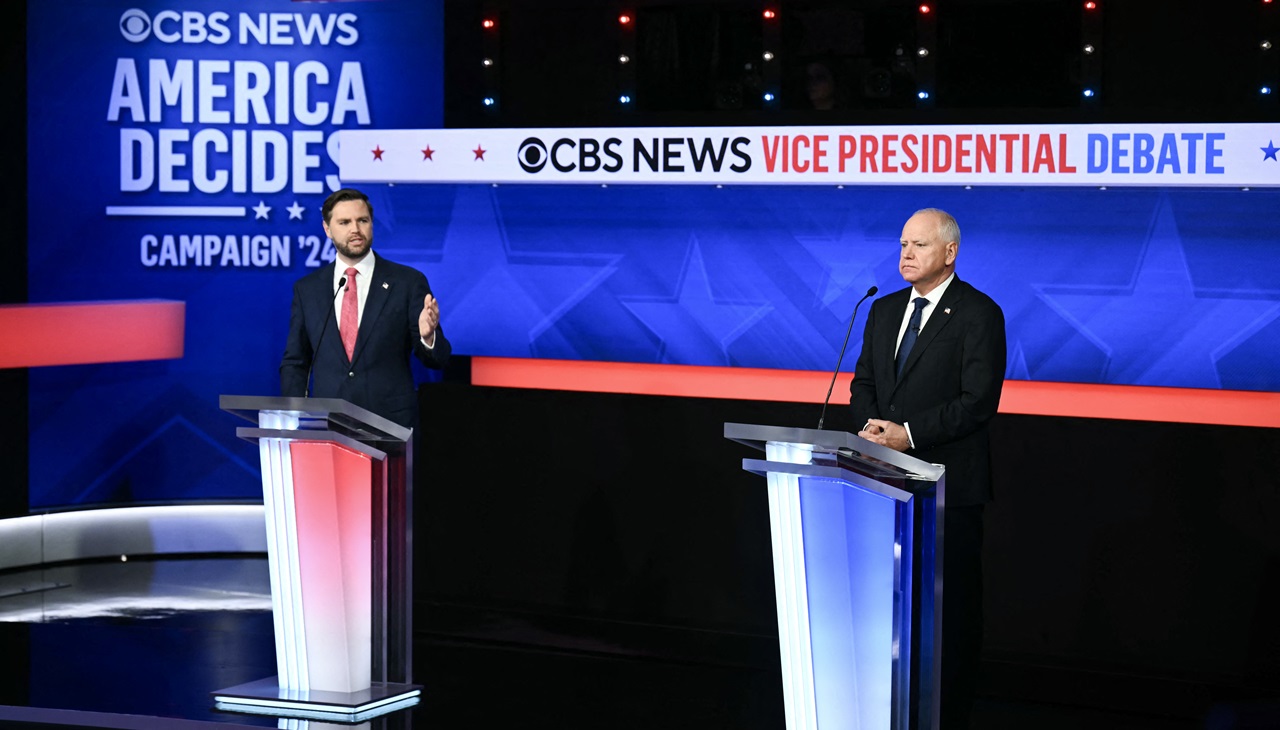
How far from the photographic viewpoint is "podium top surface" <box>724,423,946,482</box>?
3.14 meters

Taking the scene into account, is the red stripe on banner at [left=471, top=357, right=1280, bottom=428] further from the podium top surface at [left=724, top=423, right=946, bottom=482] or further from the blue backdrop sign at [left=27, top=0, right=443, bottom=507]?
the podium top surface at [left=724, top=423, right=946, bottom=482]

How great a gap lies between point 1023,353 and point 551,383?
Result: 1.77 meters

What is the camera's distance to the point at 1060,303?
514 cm

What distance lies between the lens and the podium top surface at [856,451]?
314cm

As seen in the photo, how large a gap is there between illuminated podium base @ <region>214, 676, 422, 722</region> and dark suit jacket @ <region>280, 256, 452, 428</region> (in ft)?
2.79

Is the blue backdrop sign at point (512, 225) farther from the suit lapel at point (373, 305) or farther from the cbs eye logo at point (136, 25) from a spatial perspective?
the suit lapel at point (373, 305)

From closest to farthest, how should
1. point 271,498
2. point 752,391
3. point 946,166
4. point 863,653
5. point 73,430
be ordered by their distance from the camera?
point 863,653 < point 271,498 < point 946,166 < point 752,391 < point 73,430

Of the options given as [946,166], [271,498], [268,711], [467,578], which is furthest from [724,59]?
[268,711]

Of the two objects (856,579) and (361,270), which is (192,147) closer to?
(361,270)

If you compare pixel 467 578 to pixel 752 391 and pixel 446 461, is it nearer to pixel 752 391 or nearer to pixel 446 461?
pixel 446 461

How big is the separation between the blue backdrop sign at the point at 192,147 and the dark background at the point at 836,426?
0.52 metres

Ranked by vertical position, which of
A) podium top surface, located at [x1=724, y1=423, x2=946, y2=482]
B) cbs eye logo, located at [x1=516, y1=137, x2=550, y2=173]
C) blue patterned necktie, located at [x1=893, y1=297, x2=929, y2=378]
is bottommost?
podium top surface, located at [x1=724, y1=423, x2=946, y2=482]

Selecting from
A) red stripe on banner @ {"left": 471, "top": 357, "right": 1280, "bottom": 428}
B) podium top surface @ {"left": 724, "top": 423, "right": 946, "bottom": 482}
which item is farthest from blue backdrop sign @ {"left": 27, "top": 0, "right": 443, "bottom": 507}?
podium top surface @ {"left": 724, "top": 423, "right": 946, "bottom": 482}

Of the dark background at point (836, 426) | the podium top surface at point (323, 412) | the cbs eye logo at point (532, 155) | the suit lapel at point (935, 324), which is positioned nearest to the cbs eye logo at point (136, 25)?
the dark background at point (836, 426)
